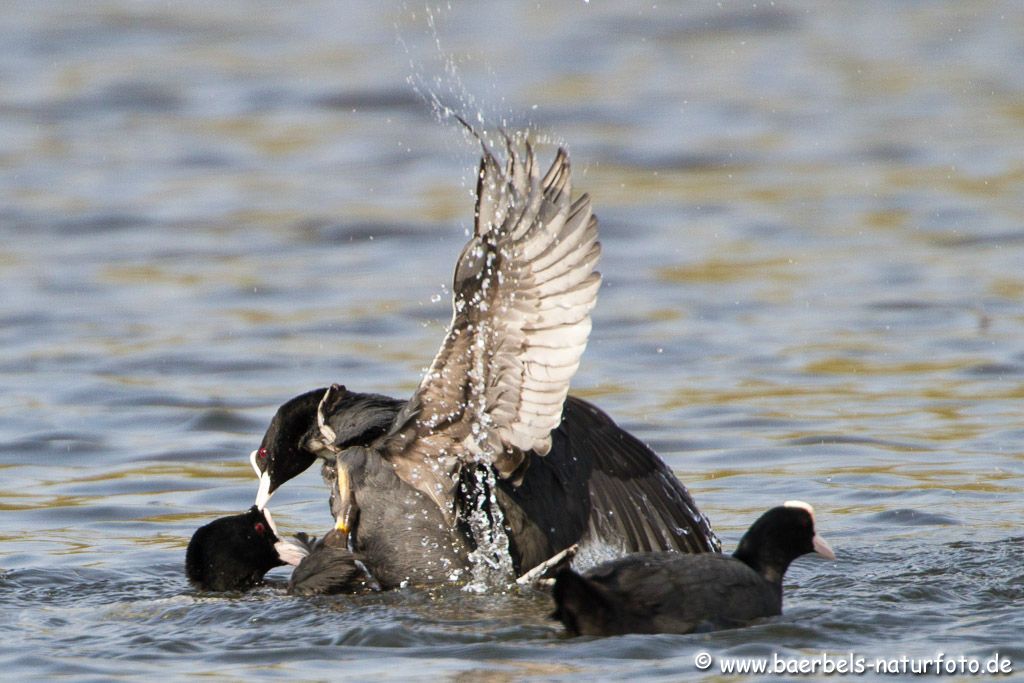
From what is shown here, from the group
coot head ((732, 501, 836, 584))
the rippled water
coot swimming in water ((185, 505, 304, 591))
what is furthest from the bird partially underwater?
coot head ((732, 501, 836, 584))

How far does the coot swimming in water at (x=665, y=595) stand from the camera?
4727 millimetres

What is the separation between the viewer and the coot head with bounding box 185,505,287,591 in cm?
579

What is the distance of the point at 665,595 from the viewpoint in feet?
15.8

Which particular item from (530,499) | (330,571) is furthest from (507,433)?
(330,571)

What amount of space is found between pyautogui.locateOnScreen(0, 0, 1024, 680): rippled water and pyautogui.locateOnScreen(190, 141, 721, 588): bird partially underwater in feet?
0.74

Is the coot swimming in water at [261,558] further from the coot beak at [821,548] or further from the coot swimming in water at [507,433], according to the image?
the coot beak at [821,548]

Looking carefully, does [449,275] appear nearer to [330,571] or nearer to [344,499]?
[344,499]

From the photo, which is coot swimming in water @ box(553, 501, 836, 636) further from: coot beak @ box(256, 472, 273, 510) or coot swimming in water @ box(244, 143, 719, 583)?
coot beak @ box(256, 472, 273, 510)

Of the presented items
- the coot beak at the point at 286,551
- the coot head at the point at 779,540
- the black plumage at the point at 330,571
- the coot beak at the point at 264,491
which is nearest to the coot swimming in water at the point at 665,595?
the coot head at the point at 779,540

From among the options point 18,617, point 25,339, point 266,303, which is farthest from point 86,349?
point 18,617

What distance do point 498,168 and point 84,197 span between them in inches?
333

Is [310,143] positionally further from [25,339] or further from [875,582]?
[875,582]

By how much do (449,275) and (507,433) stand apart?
19.7ft

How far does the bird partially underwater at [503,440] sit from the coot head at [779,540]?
0.58m
